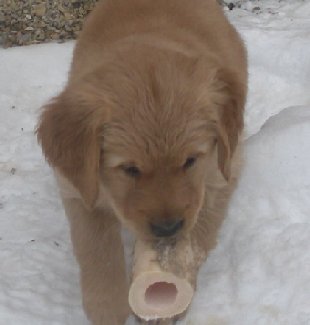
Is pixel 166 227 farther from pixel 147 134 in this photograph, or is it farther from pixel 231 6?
pixel 231 6

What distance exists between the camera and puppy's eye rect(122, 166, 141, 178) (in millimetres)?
3194

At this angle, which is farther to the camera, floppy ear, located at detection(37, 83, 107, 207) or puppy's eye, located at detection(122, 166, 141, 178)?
floppy ear, located at detection(37, 83, 107, 207)

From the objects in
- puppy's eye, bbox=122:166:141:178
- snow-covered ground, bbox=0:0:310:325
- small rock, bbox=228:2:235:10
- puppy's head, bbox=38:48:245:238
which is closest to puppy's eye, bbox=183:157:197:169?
puppy's head, bbox=38:48:245:238

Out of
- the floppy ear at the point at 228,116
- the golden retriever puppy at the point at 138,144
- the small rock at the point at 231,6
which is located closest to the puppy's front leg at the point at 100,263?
the golden retriever puppy at the point at 138,144

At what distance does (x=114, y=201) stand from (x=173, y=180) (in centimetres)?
40

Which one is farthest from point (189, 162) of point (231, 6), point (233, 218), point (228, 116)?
point (231, 6)

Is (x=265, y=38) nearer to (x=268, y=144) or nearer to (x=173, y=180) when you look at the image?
(x=268, y=144)

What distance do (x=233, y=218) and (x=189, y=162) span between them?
3.84 feet

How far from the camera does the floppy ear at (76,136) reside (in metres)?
3.34

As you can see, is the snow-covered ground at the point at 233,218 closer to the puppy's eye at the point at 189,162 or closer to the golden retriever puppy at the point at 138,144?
the golden retriever puppy at the point at 138,144

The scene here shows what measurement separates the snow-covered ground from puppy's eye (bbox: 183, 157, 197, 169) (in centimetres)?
88

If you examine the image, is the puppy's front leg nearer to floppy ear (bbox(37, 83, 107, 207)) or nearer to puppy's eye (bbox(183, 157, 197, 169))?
floppy ear (bbox(37, 83, 107, 207))

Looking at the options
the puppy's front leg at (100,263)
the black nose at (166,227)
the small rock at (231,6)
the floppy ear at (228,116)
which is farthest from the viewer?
the small rock at (231,6)

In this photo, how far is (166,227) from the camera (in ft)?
10.3
